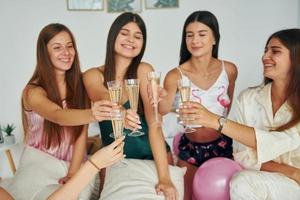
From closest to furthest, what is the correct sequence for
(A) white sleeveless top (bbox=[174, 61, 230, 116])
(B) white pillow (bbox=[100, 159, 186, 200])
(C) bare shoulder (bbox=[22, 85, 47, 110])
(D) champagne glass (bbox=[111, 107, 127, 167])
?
(D) champagne glass (bbox=[111, 107, 127, 167]) < (B) white pillow (bbox=[100, 159, 186, 200]) < (C) bare shoulder (bbox=[22, 85, 47, 110]) < (A) white sleeveless top (bbox=[174, 61, 230, 116])

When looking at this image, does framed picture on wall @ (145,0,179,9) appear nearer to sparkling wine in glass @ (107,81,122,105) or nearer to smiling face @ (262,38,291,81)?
smiling face @ (262,38,291,81)

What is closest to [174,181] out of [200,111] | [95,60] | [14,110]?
[200,111]

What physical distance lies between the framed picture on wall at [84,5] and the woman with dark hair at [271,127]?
177 centimetres

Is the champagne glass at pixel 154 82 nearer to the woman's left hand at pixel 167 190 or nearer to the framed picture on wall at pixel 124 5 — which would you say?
the woman's left hand at pixel 167 190

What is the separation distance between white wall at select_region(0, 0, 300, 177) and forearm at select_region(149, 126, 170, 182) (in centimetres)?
145

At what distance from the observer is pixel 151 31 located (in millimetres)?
3223

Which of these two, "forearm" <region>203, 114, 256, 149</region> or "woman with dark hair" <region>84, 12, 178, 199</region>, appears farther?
"woman with dark hair" <region>84, 12, 178, 199</region>

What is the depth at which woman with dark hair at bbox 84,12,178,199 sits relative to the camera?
1.95 meters

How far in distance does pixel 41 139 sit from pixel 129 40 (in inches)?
32.3

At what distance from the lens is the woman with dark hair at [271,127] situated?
1681 mm

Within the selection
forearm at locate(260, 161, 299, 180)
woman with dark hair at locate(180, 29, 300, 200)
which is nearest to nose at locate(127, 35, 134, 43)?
woman with dark hair at locate(180, 29, 300, 200)

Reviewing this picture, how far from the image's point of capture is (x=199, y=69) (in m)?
2.26

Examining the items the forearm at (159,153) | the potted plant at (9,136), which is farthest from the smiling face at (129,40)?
the potted plant at (9,136)

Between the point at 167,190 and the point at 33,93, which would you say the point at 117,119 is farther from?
the point at 33,93
